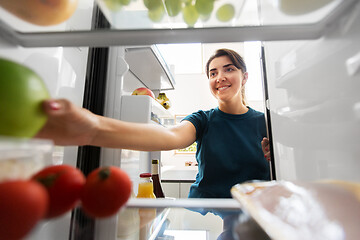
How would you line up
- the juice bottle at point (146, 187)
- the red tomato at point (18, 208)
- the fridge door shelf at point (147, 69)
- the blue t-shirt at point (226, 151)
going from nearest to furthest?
the red tomato at point (18, 208) < the juice bottle at point (146, 187) < the blue t-shirt at point (226, 151) < the fridge door shelf at point (147, 69)

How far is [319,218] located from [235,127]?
0.79 m

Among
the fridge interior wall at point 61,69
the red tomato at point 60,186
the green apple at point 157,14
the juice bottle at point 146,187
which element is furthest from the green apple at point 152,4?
the juice bottle at point 146,187

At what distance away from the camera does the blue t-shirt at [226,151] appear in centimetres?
90

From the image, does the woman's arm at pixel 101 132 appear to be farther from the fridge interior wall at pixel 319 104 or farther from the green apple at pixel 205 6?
the fridge interior wall at pixel 319 104

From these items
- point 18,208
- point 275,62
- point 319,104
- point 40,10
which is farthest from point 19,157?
point 275,62

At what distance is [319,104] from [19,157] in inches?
17.7

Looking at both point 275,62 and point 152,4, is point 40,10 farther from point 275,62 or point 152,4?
point 275,62

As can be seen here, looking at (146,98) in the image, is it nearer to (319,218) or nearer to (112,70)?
(112,70)

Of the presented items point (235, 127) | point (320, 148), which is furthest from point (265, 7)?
point (235, 127)

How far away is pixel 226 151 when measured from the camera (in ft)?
3.15

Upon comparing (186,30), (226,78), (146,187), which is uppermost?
(226,78)

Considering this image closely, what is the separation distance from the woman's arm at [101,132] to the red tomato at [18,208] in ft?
0.22

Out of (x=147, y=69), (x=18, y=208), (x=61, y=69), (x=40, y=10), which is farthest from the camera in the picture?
(x=147, y=69)

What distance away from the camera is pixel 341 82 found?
321 millimetres
